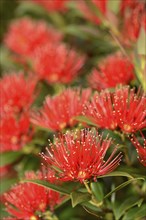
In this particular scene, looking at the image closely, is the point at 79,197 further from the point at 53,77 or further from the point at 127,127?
the point at 53,77

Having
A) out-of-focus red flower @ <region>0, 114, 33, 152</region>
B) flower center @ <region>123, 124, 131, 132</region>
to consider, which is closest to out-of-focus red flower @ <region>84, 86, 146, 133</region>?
flower center @ <region>123, 124, 131, 132</region>

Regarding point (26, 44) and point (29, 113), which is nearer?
point (29, 113)

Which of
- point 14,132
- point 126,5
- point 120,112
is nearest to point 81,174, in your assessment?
point 120,112

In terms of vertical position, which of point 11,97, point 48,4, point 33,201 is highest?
point 48,4

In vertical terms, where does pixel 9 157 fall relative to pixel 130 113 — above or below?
below

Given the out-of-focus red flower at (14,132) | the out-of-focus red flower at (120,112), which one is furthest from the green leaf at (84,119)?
the out-of-focus red flower at (14,132)

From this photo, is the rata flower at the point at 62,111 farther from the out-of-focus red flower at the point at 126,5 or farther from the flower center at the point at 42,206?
the out-of-focus red flower at the point at 126,5

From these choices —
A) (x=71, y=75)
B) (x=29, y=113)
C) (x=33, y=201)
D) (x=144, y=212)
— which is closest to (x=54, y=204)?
(x=33, y=201)

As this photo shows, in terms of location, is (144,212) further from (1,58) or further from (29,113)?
(1,58)
